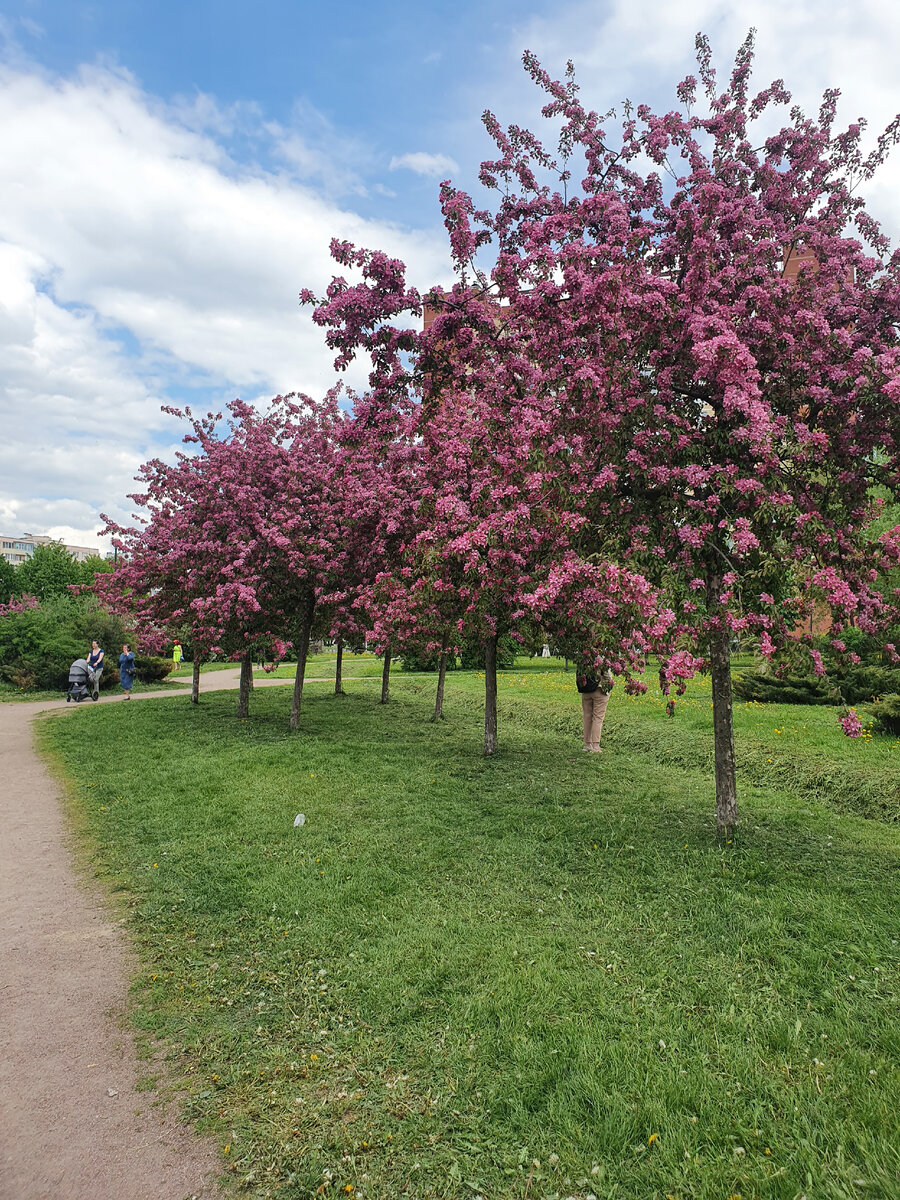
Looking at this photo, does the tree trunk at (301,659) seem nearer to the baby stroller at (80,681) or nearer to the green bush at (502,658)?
the green bush at (502,658)

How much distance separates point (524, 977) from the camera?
14.9 ft

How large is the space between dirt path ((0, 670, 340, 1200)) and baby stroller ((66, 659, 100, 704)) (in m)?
16.5

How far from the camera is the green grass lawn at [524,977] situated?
3.15 m

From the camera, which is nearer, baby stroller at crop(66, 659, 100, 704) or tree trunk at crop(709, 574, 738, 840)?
tree trunk at crop(709, 574, 738, 840)

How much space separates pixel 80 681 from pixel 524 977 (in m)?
21.3

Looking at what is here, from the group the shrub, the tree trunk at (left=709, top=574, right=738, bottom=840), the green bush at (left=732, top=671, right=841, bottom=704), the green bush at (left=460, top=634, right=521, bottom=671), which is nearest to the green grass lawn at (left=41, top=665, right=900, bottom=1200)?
the tree trunk at (left=709, top=574, right=738, bottom=840)

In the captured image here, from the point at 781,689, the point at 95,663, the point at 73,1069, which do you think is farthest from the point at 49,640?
the point at 73,1069

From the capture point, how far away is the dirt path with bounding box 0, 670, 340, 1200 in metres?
3.12

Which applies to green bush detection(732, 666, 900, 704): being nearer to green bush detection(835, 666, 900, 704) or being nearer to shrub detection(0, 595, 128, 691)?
green bush detection(835, 666, 900, 704)

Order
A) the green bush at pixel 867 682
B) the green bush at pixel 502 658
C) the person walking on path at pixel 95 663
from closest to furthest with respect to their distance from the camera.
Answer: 1. the green bush at pixel 867 682
2. the person walking on path at pixel 95 663
3. the green bush at pixel 502 658

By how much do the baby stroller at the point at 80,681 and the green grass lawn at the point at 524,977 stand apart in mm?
13586

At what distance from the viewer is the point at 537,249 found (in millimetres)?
7219

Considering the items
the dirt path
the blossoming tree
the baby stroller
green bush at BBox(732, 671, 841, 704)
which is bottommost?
the dirt path

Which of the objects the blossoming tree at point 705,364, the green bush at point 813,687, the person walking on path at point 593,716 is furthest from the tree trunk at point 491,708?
the green bush at point 813,687
